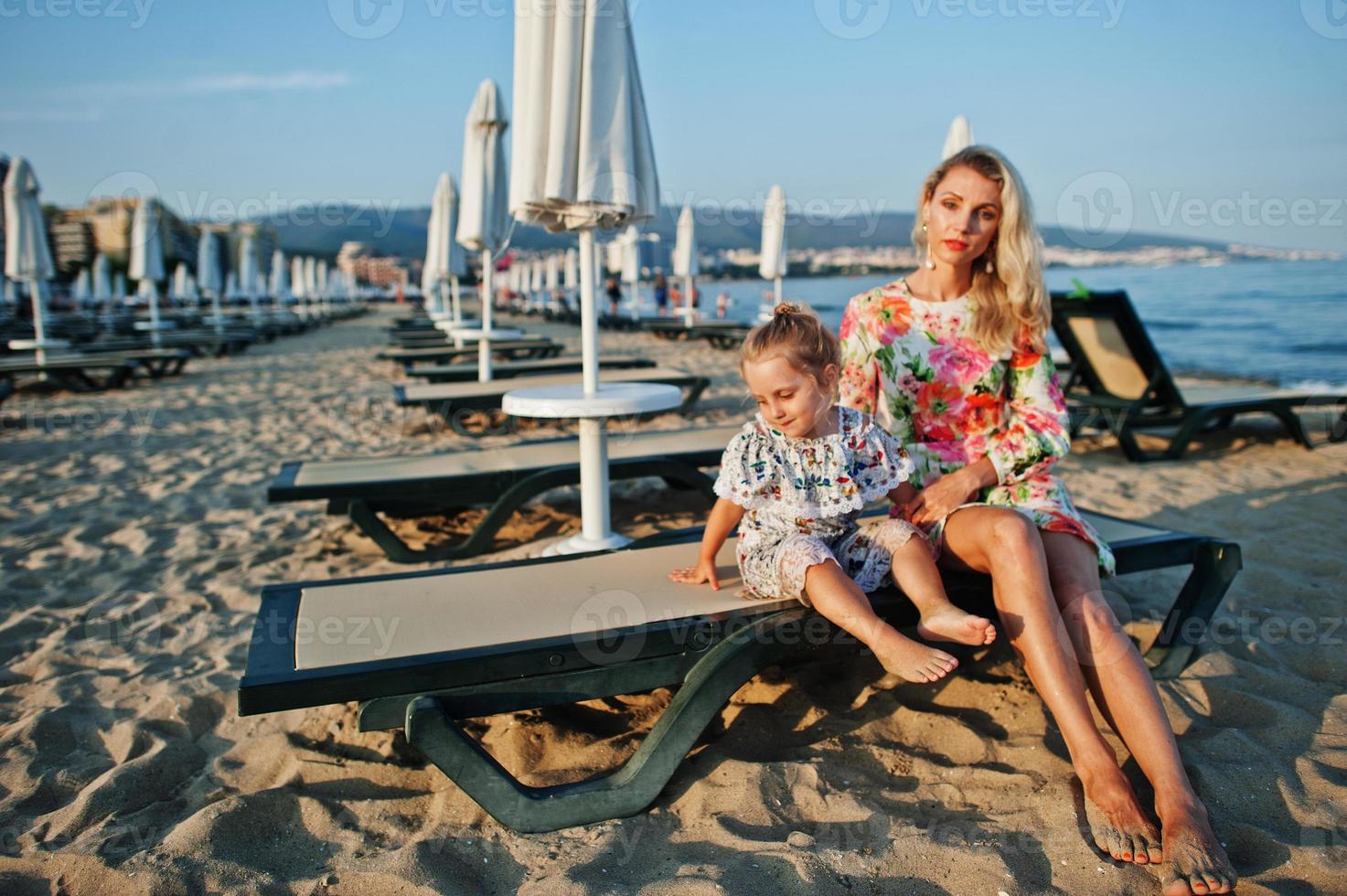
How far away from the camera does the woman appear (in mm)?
1752

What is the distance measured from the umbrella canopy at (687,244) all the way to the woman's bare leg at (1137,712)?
1607cm

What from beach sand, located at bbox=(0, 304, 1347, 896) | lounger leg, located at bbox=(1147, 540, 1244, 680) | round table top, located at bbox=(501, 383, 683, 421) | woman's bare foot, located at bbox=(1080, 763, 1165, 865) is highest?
round table top, located at bbox=(501, 383, 683, 421)

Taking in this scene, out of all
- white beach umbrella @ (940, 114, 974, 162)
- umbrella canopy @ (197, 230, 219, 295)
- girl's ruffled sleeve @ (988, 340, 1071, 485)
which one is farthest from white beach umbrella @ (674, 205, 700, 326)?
girl's ruffled sleeve @ (988, 340, 1071, 485)

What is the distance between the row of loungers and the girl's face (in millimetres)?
479

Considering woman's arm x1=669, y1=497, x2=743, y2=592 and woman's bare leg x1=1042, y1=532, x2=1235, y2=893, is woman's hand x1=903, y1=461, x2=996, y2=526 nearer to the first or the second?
woman's bare leg x1=1042, y1=532, x2=1235, y2=893

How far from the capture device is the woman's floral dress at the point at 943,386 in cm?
238

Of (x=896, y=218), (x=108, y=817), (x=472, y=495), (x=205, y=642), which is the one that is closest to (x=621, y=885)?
(x=108, y=817)

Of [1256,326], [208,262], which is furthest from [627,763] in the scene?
[1256,326]

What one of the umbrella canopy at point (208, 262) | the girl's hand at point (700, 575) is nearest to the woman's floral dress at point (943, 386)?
the girl's hand at point (700, 575)

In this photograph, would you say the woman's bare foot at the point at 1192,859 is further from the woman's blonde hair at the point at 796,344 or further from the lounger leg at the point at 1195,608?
the woman's blonde hair at the point at 796,344

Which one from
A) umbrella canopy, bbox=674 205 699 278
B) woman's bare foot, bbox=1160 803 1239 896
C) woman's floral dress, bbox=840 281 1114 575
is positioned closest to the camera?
woman's bare foot, bbox=1160 803 1239 896

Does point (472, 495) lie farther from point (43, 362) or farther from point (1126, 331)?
point (43, 362)

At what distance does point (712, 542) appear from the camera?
222cm

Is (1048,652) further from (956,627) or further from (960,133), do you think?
(960,133)
